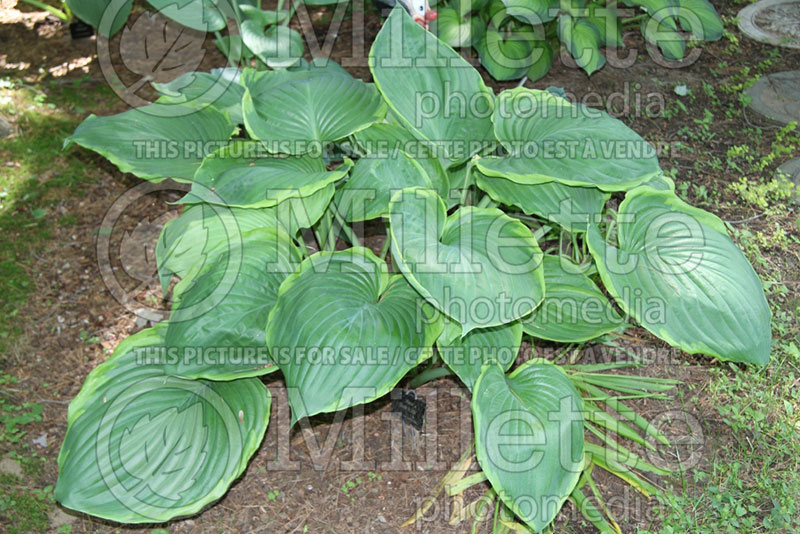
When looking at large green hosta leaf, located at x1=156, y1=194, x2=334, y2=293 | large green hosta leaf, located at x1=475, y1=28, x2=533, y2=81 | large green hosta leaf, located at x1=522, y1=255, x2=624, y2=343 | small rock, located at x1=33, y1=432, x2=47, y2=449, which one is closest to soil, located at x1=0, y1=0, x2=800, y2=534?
small rock, located at x1=33, y1=432, x2=47, y2=449

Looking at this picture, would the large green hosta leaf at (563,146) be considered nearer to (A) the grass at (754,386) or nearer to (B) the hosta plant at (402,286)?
(B) the hosta plant at (402,286)

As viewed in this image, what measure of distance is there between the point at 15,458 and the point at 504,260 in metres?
1.48

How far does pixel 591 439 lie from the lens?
180 centimetres

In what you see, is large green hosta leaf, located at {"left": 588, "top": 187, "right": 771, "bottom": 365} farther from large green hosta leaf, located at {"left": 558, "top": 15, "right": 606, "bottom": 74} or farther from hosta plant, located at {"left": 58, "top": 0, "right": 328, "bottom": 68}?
hosta plant, located at {"left": 58, "top": 0, "right": 328, "bottom": 68}

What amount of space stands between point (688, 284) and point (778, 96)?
1972 millimetres

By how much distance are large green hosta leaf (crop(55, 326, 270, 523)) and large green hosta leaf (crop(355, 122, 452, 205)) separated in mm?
682

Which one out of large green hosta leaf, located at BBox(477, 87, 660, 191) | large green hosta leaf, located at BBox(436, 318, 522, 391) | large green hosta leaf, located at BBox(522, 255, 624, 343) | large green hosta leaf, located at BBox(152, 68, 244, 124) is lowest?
large green hosta leaf, located at BBox(436, 318, 522, 391)

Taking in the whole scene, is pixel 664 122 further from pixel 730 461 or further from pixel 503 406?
pixel 503 406

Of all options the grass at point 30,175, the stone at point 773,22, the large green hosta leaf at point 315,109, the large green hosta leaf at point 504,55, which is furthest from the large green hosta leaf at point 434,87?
the stone at point 773,22

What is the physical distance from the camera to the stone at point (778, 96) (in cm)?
279

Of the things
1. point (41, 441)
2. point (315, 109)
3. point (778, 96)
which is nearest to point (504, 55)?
point (315, 109)

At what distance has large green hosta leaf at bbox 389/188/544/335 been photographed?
1.31 m

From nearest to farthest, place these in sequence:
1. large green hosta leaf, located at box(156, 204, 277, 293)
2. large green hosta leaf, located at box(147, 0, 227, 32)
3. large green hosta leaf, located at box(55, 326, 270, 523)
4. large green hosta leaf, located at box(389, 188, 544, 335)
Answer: large green hosta leaf, located at box(389, 188, 544, 335), large green hosta leaf, located at box(55, 326, 270, 523), large green hosta leaf, located at box(156, 204, 277, 293), large green hosta leaf, located at box(147, 0, 227, 32)

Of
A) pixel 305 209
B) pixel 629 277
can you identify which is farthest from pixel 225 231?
pixel 629 277
